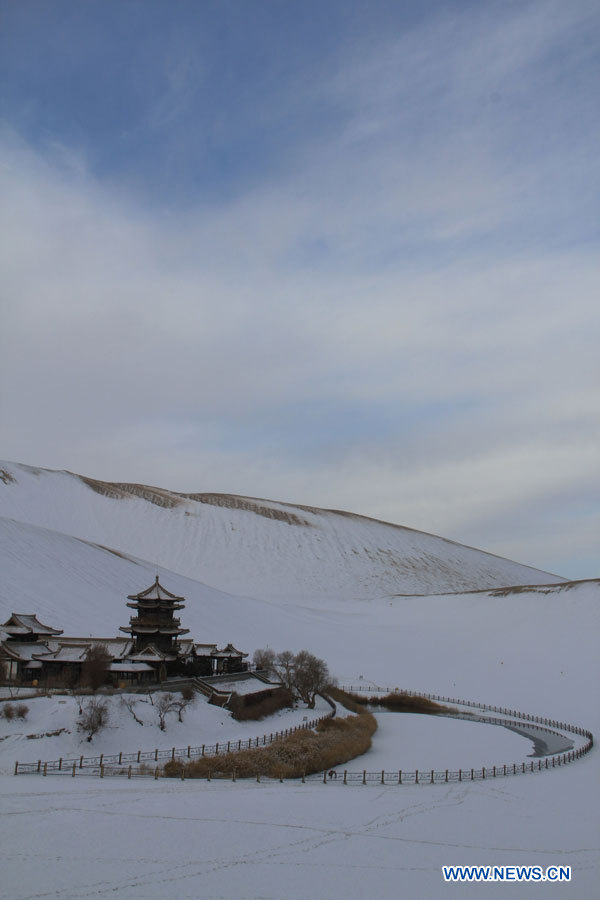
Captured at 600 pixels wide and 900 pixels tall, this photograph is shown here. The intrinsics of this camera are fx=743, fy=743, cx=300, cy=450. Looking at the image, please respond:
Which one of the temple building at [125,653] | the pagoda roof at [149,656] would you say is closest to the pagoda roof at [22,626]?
the temple building at [125,653]

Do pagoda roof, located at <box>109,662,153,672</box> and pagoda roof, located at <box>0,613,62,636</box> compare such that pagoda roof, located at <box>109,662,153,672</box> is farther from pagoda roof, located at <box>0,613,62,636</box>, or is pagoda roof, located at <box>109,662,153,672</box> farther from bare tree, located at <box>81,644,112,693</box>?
pagoda roof, located at <box>0,613,62,636</box>

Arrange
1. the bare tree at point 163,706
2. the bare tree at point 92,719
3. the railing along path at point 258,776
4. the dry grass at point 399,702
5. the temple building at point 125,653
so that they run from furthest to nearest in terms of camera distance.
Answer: the dry grass at point 399,702 → the temple building at point 125,653 → the bare tree at point 163,706 → the bare tree at point 92,719 → the railing along path at point 258,776

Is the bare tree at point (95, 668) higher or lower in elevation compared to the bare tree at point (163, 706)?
higher

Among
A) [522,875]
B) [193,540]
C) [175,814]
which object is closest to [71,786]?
[175,814]

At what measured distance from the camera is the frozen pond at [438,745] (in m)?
31.6

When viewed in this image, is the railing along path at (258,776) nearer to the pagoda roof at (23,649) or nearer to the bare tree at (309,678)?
the bare tree at (309,678)

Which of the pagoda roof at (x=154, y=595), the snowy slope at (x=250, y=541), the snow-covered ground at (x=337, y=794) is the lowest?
the snow-covered ground at (x=337, y=794)

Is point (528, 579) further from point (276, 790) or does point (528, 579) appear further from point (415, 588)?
point (276, 790)

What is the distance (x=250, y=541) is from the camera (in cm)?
12194

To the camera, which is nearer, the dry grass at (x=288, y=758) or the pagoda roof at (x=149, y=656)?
the dry grass at (x=288, y=758)

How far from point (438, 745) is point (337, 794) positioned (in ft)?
44.7

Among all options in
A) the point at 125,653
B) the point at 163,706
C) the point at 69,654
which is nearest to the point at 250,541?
the point at 125,653

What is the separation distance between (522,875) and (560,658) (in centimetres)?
4495

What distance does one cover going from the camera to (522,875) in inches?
653
